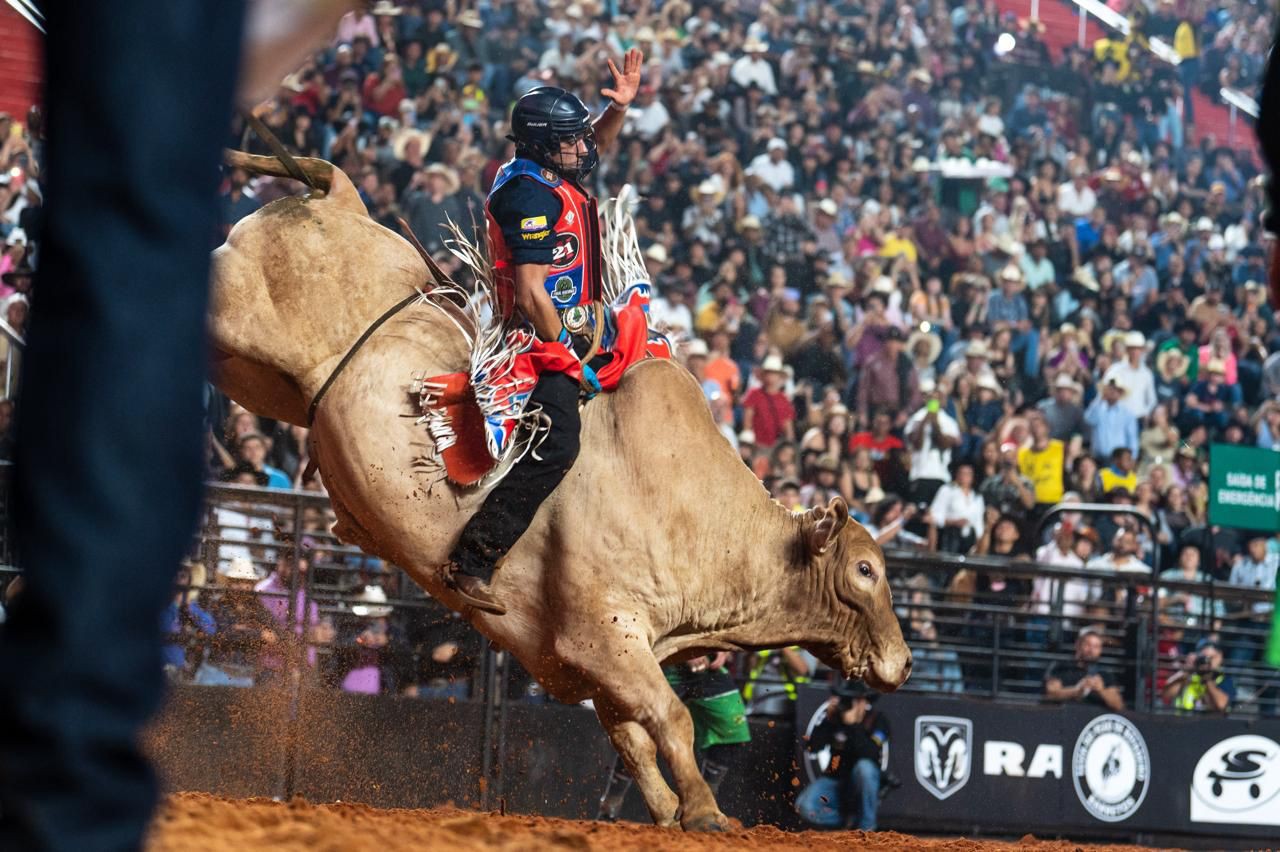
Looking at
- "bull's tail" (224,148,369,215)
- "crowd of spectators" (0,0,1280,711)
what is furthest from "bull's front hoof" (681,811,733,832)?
"crowd of spectators" (0,0,1280,711)

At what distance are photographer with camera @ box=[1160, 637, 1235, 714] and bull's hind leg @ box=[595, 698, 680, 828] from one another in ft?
24.3

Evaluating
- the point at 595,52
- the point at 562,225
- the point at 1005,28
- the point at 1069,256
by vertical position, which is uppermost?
the point at 1005,28

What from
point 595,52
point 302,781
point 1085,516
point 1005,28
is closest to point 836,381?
point 1085,516

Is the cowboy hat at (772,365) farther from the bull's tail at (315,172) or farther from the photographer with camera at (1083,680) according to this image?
the bull's tail at (315,172)

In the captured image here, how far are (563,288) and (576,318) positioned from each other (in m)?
0.14

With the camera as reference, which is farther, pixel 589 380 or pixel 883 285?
pixel 883 285

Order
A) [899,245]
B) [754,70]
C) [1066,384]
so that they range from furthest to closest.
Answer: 1. [754,70]
2. [899,245]
3. [1066,384]

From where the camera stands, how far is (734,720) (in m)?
9.11

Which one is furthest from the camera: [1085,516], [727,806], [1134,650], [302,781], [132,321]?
[1085,516]

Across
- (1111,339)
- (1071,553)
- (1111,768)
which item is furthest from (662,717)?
(1111,339)

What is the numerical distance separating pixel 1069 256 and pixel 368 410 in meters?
14.7

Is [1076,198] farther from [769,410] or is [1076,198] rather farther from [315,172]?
[315,172]

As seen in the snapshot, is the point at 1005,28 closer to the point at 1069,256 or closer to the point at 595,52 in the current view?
the point at 1069,256

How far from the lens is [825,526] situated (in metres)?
6.36
